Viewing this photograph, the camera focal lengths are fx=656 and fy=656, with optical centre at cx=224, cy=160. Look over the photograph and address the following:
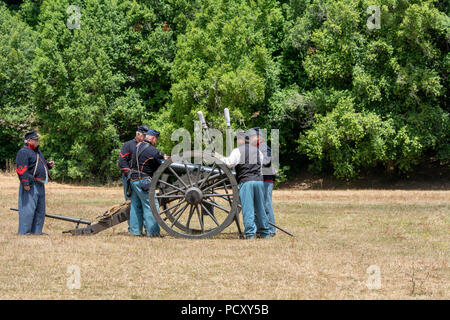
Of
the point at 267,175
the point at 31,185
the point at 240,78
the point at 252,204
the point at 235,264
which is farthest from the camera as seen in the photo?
the point at 240,78

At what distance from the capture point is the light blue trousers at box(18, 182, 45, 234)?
36.2 feet

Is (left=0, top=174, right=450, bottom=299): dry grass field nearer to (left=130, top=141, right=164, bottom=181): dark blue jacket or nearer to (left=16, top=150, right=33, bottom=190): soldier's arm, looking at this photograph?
(left=16, top=150, right=33, bottom=190): soldier's arm

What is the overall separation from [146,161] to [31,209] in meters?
2.09

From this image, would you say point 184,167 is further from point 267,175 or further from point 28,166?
point 28,166

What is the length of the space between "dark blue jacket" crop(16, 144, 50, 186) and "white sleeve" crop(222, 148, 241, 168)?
3186 mm

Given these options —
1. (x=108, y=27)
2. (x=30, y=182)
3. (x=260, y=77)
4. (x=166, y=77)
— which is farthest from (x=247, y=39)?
(x=30, y=182)

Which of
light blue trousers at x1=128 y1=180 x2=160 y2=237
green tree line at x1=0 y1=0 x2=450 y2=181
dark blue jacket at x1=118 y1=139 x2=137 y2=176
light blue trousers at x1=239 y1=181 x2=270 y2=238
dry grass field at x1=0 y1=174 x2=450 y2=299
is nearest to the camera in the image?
→ dry grass field at x1=0 y1=174 x2=450 y2=299

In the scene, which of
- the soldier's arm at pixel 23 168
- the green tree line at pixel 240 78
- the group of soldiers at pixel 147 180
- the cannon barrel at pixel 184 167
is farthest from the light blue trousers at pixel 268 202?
the green tree line at pixel 240 78

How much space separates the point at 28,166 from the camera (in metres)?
11.0

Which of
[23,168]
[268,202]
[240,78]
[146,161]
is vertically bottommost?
[268,202]

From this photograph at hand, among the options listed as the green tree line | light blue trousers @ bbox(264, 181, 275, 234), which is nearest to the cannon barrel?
light blue trousers @ bbox(264, 181, 275, 234)

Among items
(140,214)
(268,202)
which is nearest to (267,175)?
(268,202)

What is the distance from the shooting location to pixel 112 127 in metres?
33.9

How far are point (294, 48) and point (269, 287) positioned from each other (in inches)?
1142
